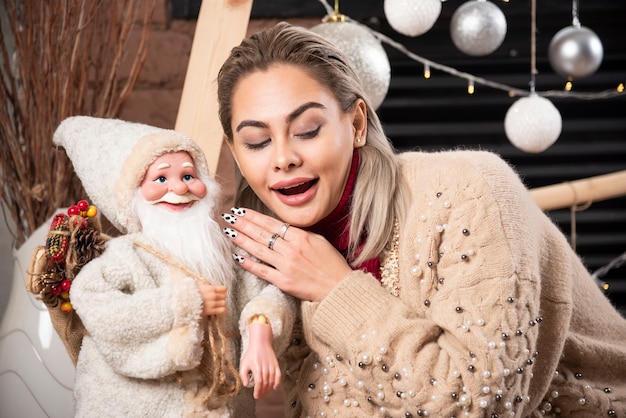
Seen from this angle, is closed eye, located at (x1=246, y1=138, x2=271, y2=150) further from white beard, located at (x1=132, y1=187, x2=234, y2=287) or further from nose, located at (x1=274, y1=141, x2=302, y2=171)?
white beard, located at (x1=132, y1=187, x2=234, y2=287)

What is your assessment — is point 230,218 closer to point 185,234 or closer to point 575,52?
point 185,234

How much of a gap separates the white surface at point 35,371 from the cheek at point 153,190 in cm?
52

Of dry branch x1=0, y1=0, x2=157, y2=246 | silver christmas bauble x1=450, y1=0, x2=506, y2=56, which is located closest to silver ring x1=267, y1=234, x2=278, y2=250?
dry branch x1=0, y1=0, x2=157, y2=246

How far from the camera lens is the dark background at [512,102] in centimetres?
300

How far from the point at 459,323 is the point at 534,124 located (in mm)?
1109

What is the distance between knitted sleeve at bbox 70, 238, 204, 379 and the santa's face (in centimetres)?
15

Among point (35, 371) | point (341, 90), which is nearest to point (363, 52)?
point (341, 90)

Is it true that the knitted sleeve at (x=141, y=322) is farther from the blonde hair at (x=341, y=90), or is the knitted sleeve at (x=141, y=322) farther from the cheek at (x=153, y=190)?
the blonde hair at (x=341, y=90)

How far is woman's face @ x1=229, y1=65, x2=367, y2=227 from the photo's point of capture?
5.24 ft

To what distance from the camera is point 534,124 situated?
7.91ft

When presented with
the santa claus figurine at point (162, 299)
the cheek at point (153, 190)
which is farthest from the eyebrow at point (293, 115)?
the cheek at point (153, 190)

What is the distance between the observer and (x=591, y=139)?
10.3 ft

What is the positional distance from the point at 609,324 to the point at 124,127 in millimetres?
1193

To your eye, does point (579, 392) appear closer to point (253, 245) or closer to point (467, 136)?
point (253, 245)
